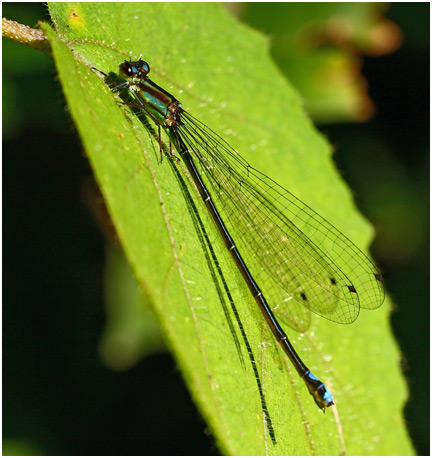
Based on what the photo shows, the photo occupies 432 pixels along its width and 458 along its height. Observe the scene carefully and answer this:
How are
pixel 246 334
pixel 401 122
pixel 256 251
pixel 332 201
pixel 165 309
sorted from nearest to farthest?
pixel 165 309 < pixel 246 334 < pixel 256 251 < pixel 332 201 < pixel 401 122

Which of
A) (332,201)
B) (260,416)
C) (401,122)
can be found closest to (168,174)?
(260,416)

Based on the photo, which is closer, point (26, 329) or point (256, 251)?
point (256, 251)

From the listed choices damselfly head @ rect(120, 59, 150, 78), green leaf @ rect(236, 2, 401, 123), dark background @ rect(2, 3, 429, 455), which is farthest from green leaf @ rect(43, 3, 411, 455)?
dark background @ rect(2, 3, 429, 455)

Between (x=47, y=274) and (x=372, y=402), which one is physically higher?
(x=47, y=274)

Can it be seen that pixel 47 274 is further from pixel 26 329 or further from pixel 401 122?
pixel 401 122

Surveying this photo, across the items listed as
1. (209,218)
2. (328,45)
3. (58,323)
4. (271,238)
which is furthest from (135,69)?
(328,45)

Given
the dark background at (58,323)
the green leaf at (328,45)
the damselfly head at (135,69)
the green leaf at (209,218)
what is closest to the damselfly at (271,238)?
the damselfly head at (135,69)

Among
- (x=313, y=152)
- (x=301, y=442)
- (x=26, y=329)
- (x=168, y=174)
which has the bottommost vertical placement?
(x=301, y=442)

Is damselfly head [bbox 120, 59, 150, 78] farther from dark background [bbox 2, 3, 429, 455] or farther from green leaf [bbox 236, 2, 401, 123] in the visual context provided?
green leaf [bbox 236, 2, 401, 123]
